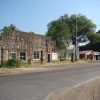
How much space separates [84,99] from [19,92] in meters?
3.78

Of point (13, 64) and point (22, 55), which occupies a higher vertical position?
point (22, 55)

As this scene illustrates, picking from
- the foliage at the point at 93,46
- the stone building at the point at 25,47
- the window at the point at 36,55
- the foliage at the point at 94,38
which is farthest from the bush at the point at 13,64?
the foliage at the point at 94,38

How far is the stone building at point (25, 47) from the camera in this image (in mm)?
44653

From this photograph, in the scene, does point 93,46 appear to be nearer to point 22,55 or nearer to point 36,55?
point 36,55

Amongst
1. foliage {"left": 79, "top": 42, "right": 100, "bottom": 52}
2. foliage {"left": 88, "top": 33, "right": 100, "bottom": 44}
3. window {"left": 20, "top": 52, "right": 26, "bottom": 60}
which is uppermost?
foliage {"left": 88, "top": 33, "right": 100, "bottom": 44}

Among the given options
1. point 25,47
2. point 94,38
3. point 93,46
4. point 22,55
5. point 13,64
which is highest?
point 94,38

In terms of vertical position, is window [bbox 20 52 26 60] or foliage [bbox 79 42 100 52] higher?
foliage [bbox 79 42 100 52]

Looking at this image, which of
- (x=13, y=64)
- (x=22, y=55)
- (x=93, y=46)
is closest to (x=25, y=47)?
(x=22, y=55)

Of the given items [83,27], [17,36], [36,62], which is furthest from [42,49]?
[83,27]

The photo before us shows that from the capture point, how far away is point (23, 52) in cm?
4769

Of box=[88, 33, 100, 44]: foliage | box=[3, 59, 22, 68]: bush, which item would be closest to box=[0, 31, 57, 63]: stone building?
box=[3, 59, 22, 68]: bush

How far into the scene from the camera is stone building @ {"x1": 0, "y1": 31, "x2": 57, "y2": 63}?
44.7 metres

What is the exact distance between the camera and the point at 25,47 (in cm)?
4812

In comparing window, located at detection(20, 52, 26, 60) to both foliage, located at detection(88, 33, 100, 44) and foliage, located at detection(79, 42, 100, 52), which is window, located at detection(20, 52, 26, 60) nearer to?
foliage, located at detection(79, 42, 100, 52)
